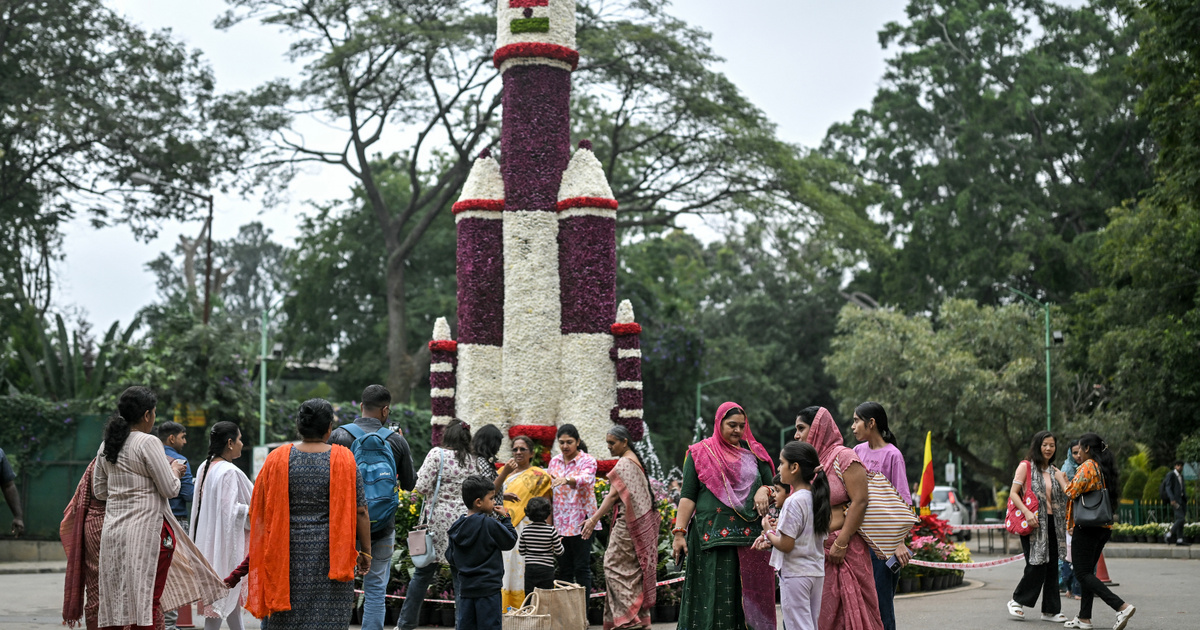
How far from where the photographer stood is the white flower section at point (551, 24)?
1720 centimetres

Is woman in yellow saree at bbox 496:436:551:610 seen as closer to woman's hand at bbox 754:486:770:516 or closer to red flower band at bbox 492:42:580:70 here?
woman's hand at bbox 754:486:770:516

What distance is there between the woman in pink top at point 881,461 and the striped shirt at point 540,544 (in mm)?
2607

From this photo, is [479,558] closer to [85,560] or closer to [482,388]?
[85,560]

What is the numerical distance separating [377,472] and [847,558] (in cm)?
328

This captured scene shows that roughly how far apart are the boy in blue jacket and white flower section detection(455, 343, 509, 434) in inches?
336

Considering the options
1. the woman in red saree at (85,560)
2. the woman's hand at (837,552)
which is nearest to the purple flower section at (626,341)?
the woman's hand at (837,552)

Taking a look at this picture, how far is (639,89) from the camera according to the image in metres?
28.8

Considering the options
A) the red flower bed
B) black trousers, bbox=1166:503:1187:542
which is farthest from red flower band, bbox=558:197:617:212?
black trousers, bbox=1166:503:1187:542

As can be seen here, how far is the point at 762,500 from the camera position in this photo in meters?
8.44

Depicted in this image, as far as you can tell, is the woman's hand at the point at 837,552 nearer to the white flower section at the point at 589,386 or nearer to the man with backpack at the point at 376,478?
the man with backpack at the point at 376,478

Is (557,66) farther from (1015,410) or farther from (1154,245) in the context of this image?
(1015,410)

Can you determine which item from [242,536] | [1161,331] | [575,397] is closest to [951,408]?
[1161,331]

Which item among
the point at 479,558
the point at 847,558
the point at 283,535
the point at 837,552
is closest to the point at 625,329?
the point at 479,558

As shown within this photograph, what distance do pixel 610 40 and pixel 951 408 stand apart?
13780 millimetres
